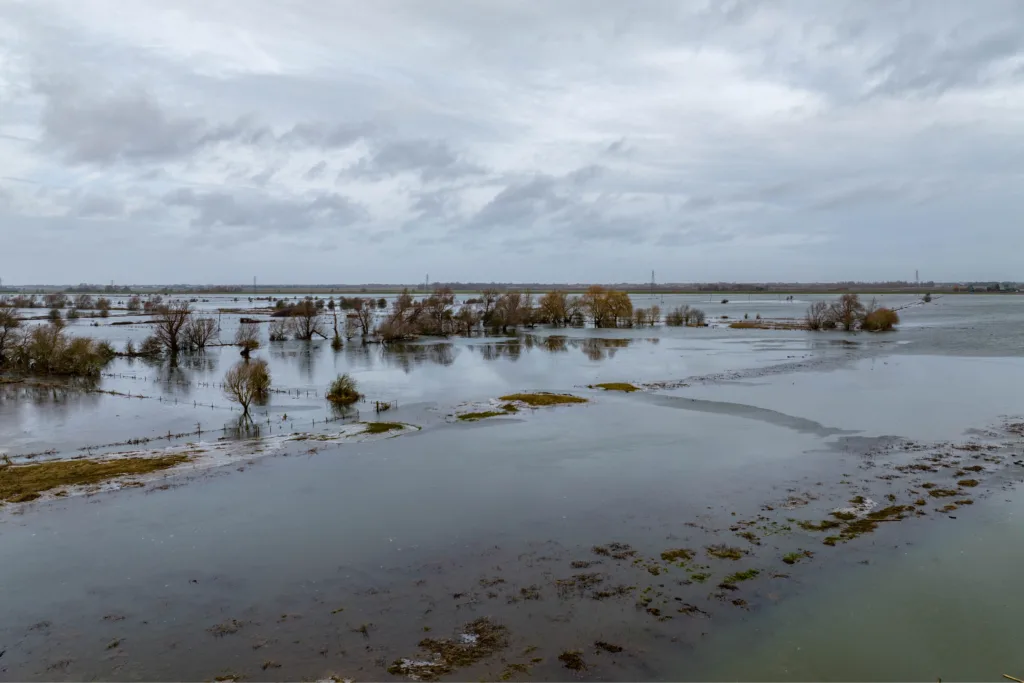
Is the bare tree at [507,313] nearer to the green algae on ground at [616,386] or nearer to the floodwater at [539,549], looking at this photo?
the green algae on ground at [616,386]

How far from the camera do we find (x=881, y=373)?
1746 inches

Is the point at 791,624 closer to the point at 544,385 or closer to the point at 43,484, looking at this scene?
the point at 43,484

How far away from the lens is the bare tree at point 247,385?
33625mm

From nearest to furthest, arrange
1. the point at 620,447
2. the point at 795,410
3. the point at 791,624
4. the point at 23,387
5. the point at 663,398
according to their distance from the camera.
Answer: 1. the point at 791,624
2. the point at 620,447
3. the point at 795,410
4. the point at 663,398
5. the point at 23,387

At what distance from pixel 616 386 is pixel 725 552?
25.6 m

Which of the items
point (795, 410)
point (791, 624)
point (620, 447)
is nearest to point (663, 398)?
point (795, 410)

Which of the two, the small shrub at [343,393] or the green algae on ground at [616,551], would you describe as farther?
the small shrub at [343,393]

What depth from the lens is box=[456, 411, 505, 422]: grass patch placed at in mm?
31422

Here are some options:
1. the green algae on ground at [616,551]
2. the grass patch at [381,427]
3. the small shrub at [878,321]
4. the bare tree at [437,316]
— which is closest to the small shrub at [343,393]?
the grass patch at [381,427]

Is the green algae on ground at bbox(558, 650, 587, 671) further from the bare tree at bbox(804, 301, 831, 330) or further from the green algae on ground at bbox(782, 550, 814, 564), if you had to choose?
the bare tree at bbox(804, 301, 831, 330)

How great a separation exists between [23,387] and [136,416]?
15019 millimetres

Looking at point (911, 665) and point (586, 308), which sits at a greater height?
point (586, 308)

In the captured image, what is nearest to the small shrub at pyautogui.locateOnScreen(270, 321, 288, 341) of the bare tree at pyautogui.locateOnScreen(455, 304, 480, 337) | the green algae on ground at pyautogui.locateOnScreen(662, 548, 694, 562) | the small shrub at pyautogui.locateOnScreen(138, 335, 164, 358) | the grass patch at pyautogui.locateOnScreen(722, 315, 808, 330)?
the small shrub at pyautogui.locateOnScreen(138, 335, 164, 358)

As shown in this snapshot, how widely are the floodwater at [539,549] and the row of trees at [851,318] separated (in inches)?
2027
